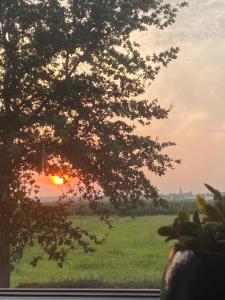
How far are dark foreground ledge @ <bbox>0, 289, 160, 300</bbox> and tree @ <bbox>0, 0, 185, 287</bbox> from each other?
1.32m

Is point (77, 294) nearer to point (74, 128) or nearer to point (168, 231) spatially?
point (168, 231)

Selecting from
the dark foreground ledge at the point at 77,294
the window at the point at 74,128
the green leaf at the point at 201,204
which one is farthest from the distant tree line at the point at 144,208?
the green leaf at the point at 201,204

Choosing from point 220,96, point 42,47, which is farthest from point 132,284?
point 42,47

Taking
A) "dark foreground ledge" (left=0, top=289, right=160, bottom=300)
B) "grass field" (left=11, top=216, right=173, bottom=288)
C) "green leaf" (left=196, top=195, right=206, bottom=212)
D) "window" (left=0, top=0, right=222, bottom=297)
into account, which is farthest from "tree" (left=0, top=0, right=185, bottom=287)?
"green leaf" (left=196, top=195, right=206, bottom=212)

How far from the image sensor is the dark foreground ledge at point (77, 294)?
43.1 inches

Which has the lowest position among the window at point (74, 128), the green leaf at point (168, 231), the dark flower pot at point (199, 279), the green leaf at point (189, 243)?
the dark flower pot at point (199, 279)

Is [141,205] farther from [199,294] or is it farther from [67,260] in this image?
[199,294]

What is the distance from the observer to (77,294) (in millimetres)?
1128

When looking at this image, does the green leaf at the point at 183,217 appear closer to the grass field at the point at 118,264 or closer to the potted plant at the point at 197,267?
the potted plant at the point at 197,267

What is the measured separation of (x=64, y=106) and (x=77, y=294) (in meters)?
1.66

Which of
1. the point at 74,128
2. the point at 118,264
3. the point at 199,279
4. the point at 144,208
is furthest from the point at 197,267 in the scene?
the point at 74,128

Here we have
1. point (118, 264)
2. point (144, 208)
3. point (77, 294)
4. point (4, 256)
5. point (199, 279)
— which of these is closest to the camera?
point (199, 279)

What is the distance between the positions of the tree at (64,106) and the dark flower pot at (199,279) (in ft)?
6.07

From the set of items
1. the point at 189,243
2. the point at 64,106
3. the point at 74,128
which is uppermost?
the point at 64,106
